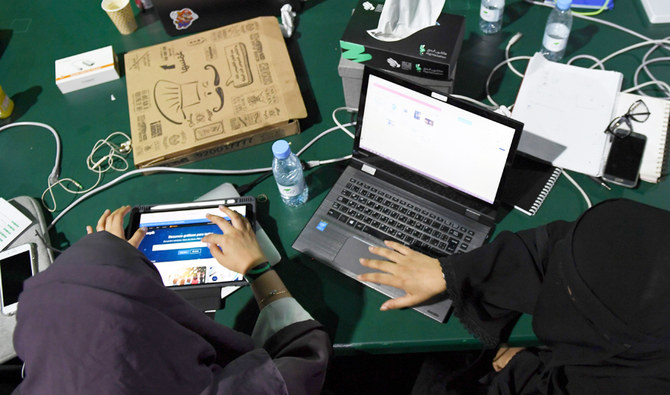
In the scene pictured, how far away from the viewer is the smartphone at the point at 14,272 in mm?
1087

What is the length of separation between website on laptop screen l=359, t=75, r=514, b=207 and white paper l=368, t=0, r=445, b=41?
0.23 meters

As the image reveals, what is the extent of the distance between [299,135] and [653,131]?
0.82 metres

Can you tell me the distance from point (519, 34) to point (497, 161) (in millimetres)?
556

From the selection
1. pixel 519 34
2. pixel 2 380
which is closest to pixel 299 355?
pixel 2 380

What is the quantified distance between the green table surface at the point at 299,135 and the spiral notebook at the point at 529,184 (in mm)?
20

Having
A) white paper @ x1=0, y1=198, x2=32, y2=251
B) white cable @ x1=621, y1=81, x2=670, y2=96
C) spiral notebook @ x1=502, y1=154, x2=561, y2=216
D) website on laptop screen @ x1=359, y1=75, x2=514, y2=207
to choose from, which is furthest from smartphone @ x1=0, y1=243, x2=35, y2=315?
white cable @ x1=621, y1=81, x2=670, y2=96

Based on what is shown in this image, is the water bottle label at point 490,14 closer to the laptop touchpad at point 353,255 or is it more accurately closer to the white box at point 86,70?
the laptop touchpad at point 353,255

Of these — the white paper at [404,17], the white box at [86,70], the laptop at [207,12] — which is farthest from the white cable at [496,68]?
the white box at [86,70]

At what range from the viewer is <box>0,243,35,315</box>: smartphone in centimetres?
109

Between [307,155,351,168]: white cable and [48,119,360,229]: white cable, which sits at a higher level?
[307,155,351,168]: white cable

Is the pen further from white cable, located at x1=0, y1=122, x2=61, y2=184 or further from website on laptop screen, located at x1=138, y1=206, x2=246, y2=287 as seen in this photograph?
white cable, located at x1=0, y1=122, x2=61, y2=184

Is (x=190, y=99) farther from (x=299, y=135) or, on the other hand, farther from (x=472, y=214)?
(x=472, y=214)

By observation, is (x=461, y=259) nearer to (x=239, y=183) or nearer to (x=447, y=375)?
(x=447, y=375)

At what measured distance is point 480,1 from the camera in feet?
4.72
